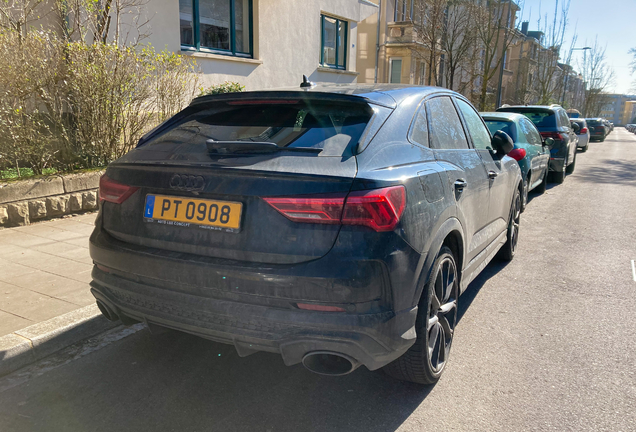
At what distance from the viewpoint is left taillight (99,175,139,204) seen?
2.75 metres

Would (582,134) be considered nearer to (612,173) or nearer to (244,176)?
(612,173)

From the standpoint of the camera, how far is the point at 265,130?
2.72 metres

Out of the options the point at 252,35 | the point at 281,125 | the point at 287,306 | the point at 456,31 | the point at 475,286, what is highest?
the point at 456,31

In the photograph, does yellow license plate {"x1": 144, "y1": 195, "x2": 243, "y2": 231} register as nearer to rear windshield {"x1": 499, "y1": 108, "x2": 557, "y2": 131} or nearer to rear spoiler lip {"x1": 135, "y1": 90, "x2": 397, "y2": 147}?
rear spoiler lip {"x1": 135, "y1": 90, "x2": 397, "y2": 147}

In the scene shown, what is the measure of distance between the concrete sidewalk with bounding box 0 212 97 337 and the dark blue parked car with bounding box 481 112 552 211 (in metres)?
5.98

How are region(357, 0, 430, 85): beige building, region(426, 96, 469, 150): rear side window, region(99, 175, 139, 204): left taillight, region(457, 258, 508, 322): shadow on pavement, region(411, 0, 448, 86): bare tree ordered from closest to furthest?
1. region(99, 175, 139, 204): left taillight
2. region(426, 96, 469, 150): rear side window
3. region(457, 258, 508, 322): shadow on pavement
4. region(411, 0, 448, 86): bare tree
5. region(357, 0, 430, 85): beige building

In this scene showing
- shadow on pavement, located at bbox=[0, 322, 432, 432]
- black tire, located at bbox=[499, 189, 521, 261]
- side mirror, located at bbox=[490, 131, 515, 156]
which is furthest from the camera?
black tire, located at bbox=[499, 189, 521, 261]

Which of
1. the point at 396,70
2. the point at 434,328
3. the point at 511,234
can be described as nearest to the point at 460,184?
the point at 434,328

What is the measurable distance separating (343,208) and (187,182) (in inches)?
32.8

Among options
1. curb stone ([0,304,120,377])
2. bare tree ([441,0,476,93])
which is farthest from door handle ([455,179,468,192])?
bare tree ([441,0,476,93])

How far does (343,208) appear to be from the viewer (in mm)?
2271

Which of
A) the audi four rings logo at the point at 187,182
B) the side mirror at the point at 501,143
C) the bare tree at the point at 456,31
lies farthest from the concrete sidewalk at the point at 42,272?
the bare tree at the point at 456,31

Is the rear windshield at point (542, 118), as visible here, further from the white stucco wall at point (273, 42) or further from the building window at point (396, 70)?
the building window at point (396, 70)

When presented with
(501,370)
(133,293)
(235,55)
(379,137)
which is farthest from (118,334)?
(235,55)
